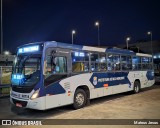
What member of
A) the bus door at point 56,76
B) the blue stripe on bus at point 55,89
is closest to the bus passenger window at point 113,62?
the bus door at point 56,76

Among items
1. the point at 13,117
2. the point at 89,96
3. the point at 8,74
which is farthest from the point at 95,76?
the point at 8,74

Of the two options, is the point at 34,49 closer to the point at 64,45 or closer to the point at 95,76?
the point at 64,45

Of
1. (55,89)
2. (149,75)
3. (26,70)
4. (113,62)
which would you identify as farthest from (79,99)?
(149,75)

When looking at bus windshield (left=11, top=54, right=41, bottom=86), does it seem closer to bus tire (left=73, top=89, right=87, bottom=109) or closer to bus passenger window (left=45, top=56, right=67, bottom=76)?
bus passenger window (left=45, top=56, right=67, bottom=76)

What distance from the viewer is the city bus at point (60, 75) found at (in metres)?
8.23

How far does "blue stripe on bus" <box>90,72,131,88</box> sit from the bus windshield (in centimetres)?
333

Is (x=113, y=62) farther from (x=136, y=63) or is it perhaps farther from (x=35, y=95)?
(x=35, y=95)

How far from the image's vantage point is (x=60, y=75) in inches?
352

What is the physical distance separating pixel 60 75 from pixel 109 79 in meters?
4.10

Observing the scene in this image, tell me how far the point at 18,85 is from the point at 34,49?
5.35 feet

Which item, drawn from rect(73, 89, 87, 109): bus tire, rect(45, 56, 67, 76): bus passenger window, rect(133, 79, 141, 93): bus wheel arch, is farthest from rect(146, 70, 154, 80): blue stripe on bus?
rect(45, 56, 67, 76): bus passenger window

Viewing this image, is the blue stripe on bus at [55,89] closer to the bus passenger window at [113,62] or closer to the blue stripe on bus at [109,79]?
the blue stripe on bus at [109,79]

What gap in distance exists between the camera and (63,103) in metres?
8.96

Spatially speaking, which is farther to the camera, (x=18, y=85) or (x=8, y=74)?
(x=8, y=74)
